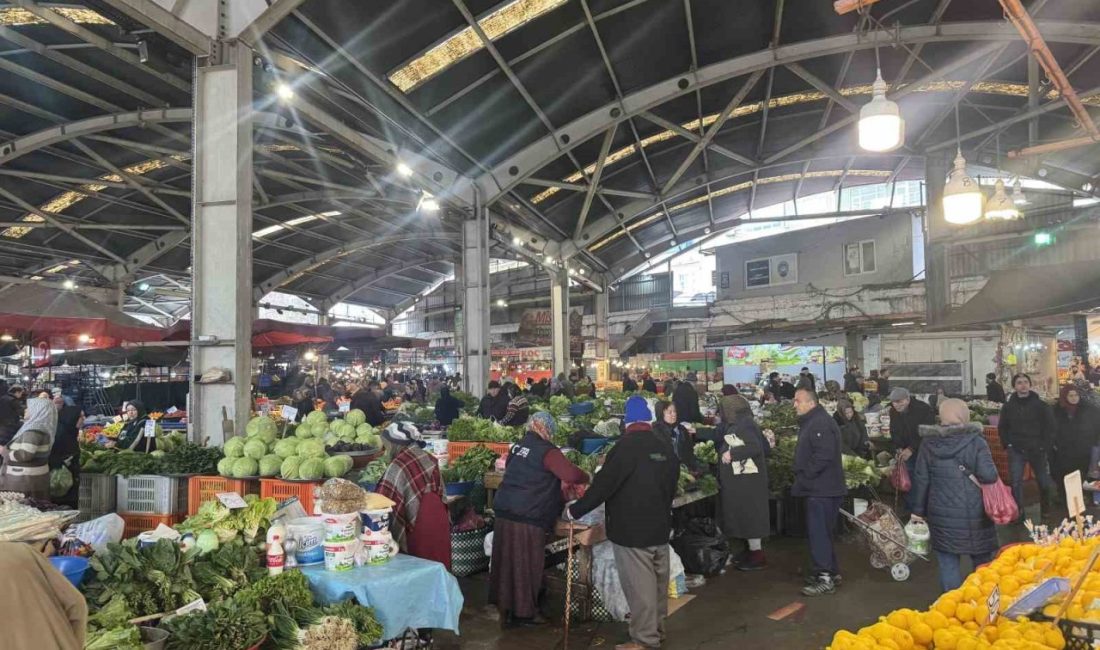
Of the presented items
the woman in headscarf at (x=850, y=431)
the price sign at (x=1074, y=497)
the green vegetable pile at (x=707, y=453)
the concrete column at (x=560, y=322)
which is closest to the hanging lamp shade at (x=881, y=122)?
the price sign at (x=1074, y=497)

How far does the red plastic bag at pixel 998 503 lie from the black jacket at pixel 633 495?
7.12ft

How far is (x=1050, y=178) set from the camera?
55.1 feet

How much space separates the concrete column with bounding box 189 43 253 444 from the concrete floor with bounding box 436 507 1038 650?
2.91m

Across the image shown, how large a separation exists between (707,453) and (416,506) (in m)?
4.73

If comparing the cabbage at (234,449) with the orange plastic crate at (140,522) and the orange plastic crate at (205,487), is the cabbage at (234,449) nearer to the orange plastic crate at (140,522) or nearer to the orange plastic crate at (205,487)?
the orange plastic crate at (205,487)

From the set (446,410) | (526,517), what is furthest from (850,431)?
(446,410)

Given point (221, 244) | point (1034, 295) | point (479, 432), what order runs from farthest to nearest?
1. point (479, 432)
2. point (1034, 295)
3. point (221, 244)

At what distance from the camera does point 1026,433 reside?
25.5 ft

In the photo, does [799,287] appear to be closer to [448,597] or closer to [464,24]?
[464,24]

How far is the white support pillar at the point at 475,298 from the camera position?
13344mm

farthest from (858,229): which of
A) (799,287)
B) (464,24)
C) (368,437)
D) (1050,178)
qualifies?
(368,437)

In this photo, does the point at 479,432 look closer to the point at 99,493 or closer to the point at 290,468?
the point at 290,468

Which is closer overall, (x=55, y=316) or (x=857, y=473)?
(x=857, y=473)

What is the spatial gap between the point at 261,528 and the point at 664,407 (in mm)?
4546
